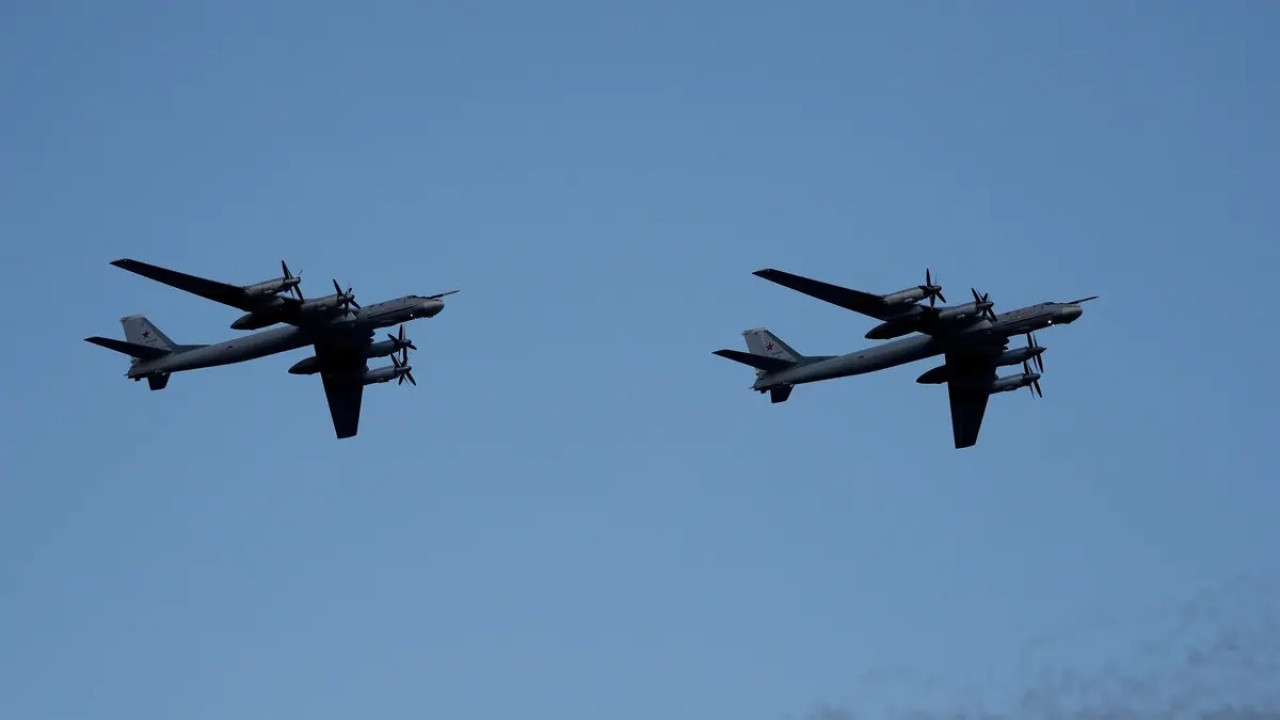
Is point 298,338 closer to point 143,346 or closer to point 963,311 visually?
point 143,346

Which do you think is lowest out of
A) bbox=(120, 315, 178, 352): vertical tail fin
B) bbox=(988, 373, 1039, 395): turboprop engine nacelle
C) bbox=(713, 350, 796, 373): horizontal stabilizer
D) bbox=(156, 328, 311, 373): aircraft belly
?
bbox=(988, 373, 1039, 395): turboprop engine nacelle

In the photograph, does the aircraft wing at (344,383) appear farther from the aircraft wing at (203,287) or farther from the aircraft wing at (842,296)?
the aircraft wing at (842,296)

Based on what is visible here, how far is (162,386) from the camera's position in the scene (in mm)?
101375

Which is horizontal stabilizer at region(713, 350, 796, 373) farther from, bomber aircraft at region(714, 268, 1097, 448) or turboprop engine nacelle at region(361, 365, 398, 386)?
turboprop engine nacelle at region(361, 365, 398, 386)

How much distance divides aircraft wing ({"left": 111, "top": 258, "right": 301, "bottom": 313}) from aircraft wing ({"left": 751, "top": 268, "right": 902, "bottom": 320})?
22349 millimetres

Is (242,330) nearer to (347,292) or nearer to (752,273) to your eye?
(347,292)

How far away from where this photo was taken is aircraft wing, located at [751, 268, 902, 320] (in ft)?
308

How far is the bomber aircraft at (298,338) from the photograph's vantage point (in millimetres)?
94688

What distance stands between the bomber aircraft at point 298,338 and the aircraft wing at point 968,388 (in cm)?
2522

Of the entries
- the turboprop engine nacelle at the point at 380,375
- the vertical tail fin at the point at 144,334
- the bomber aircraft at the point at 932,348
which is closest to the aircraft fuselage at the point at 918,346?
the bomber aircraft at the point at 932,348

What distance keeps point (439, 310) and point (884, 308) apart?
1997 centimetres

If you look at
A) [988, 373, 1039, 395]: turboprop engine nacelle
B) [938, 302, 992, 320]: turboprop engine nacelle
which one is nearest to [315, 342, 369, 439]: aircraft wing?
[938, 302, 992, 320]: turboprop engine nacelle

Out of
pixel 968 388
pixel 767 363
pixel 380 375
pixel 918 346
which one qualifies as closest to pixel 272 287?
pixel 380 375

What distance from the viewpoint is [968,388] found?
4129 inches
